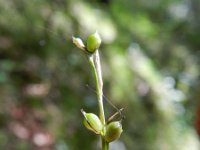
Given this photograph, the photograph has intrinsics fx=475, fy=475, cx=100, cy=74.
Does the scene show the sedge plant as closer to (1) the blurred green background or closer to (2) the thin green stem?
(2) the thin green stem

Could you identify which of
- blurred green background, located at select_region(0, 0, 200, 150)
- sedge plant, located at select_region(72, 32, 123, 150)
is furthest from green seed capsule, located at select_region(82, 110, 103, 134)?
blurred green background, located at select_region(0, 0, 200, 150)

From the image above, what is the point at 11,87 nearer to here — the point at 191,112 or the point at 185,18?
the point at 191,112

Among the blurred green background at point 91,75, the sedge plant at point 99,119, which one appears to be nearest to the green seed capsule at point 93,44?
the sedge plant at point 99,119

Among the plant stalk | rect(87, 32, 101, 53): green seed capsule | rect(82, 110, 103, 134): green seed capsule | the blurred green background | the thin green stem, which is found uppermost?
the blurred green background

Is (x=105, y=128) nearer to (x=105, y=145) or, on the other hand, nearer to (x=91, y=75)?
(x=105, y=145)

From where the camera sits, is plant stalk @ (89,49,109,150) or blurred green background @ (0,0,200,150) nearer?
plant stalk @ (89,49,109,150)

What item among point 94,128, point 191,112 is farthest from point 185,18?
point 94,128

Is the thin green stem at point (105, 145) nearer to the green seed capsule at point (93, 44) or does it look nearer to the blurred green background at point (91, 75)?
the green seed capsule at point (93, 44)
